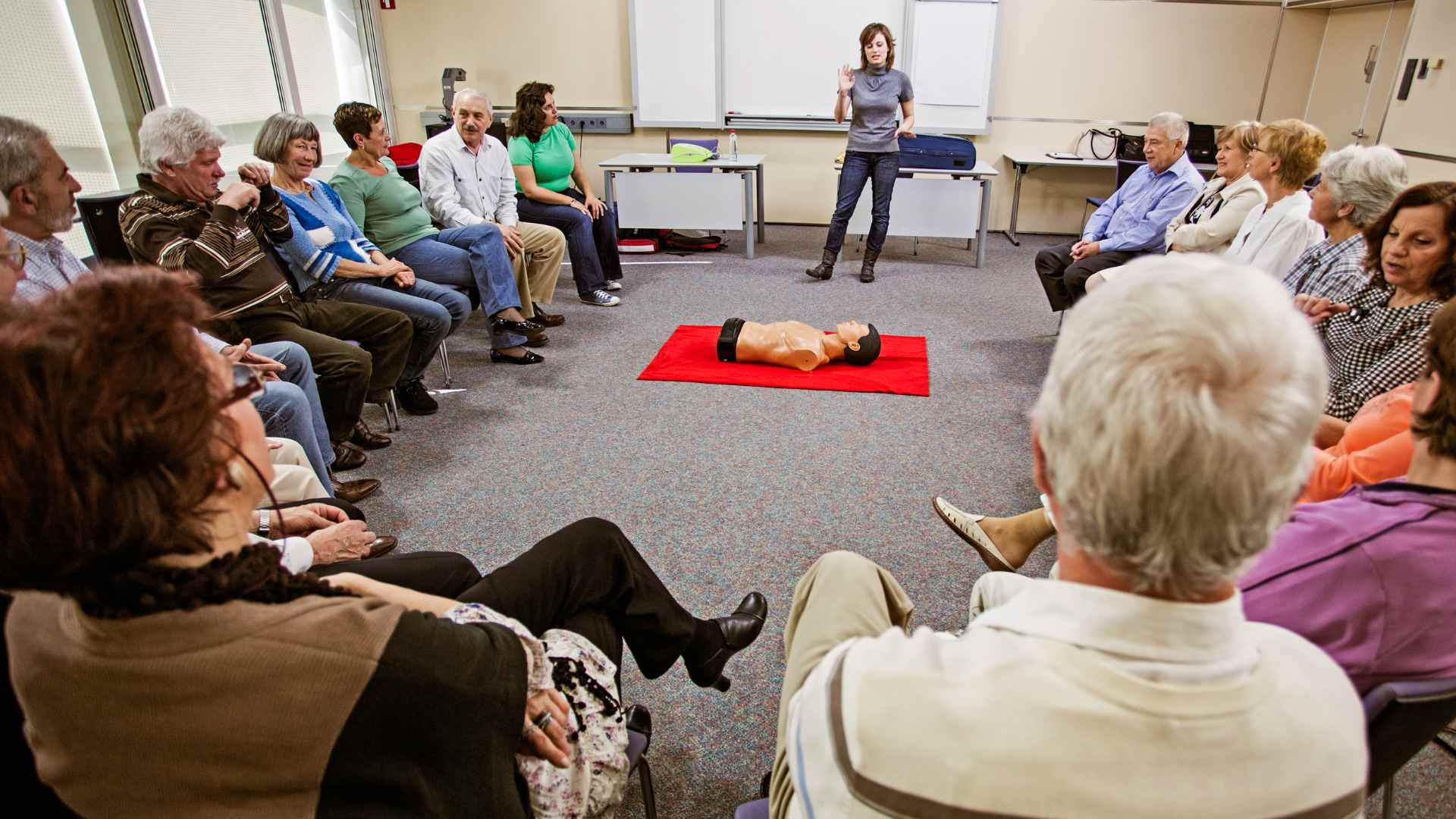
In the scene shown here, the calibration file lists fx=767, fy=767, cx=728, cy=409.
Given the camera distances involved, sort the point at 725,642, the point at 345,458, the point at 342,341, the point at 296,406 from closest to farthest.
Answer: the point at 725,642 → the point at 296,406 → the point at 342,341 → the point at 345,458

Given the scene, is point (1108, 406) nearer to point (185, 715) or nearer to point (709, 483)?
point (185, 715)

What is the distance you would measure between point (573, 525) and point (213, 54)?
469 cm

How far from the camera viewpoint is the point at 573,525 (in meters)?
1.37

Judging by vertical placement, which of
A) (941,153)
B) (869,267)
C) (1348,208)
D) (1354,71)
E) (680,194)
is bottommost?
(869,267)

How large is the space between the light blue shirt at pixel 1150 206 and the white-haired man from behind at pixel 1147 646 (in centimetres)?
346

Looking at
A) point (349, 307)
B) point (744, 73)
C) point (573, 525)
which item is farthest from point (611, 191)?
point (573, 525)

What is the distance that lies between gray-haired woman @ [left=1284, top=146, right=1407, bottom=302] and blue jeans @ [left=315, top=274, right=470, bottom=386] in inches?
117

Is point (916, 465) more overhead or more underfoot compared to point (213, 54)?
more underfoot

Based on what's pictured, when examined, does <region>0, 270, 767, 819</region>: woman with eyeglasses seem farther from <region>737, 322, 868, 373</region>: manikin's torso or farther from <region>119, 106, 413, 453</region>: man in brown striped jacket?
<region>737, 322, 868, 373</region>: manikin's torso

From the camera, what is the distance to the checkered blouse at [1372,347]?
1.82m

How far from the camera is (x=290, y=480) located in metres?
1.74

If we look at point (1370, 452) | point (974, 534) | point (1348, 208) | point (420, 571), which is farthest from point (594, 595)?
point (1348, 208)

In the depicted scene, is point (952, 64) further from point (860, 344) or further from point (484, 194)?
A: point (484, 194)

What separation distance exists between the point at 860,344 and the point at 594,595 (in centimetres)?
256
